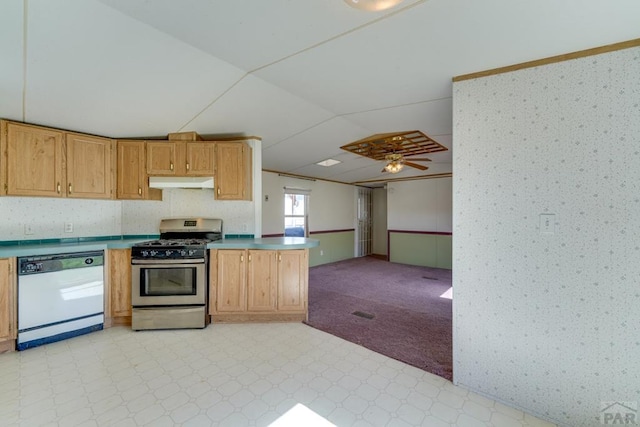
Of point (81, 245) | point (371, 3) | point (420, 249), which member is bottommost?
point (420, 249)

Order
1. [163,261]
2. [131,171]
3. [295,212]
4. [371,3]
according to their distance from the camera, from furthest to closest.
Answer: [295,212] → [131,171] → [163,261] → [371,3]

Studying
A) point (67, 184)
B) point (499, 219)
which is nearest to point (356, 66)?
point (499, 219)

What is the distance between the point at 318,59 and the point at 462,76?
114cm

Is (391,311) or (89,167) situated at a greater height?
(89,167)

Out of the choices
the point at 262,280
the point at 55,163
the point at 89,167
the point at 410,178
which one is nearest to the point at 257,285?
the point at 262,280

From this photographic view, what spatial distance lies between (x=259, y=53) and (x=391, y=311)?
3404 millimetres

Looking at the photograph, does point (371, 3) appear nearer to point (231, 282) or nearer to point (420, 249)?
point (231, 282)

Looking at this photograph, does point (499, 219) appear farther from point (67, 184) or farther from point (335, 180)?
point (335, 180)

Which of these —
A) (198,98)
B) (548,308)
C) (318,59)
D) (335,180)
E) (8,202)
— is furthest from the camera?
(335,180)

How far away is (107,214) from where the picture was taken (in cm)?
360

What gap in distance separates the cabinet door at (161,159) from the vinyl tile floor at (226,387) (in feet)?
6.47

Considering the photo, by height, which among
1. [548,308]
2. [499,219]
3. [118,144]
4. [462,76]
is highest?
[462,76]

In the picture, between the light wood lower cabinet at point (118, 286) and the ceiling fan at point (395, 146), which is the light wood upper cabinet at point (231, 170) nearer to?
the light wood lower cabinet at point (118, 286)

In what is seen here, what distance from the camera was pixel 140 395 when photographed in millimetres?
1998
